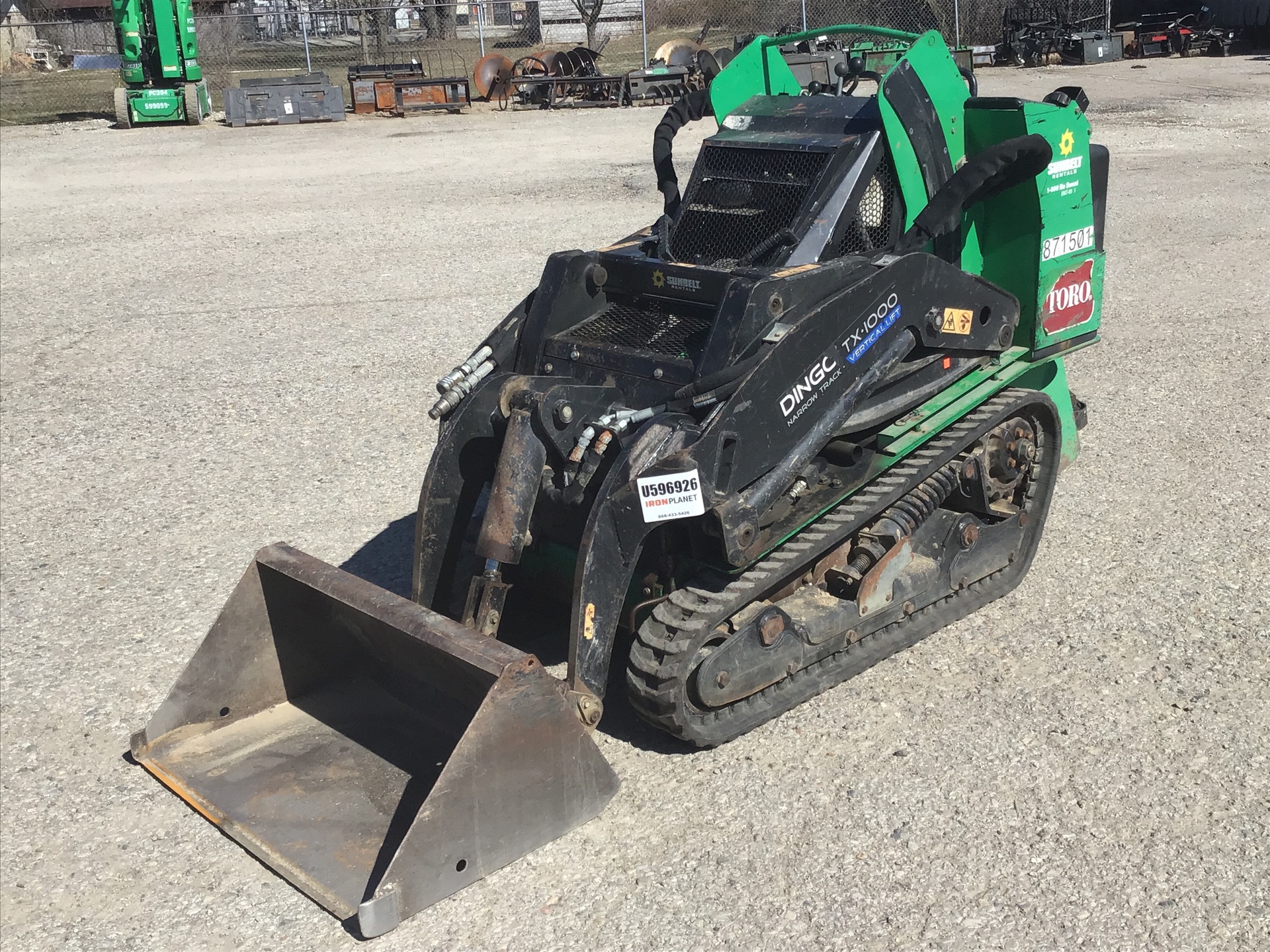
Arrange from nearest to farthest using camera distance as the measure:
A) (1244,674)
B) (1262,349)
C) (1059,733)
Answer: (1059,733), (1244,674), (1262,349)

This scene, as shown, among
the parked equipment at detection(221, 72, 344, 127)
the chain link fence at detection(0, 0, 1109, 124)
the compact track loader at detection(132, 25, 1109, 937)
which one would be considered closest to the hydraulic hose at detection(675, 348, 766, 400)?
the compact track loader at detection(132, 25, 1109, 937)

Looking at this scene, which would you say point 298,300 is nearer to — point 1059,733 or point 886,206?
point 886,206

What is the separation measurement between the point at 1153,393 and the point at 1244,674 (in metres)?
3.18

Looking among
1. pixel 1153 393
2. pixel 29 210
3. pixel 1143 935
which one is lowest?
pixel 1143 935

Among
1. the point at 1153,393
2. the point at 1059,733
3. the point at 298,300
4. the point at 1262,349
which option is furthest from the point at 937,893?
the point at 298,300

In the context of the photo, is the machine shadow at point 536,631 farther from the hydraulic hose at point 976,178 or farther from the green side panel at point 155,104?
the green side panel at point 155,104

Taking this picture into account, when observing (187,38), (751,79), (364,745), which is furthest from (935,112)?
(187,38)

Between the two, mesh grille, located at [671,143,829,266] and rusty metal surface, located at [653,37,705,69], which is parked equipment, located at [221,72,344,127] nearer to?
rusty metal surface, located at [653,37,705,69]

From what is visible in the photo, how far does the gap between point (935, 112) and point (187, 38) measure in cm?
1983

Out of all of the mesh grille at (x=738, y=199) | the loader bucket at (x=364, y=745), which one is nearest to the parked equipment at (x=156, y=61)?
the mesh grille at (x=738, y=199)

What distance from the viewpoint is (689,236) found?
5121mm

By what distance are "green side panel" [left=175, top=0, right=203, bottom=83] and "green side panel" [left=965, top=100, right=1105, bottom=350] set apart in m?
Answer: 19.7

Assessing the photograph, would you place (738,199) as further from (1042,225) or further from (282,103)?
(282,103)

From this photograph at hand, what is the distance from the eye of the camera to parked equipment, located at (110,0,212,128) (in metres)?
21.4
